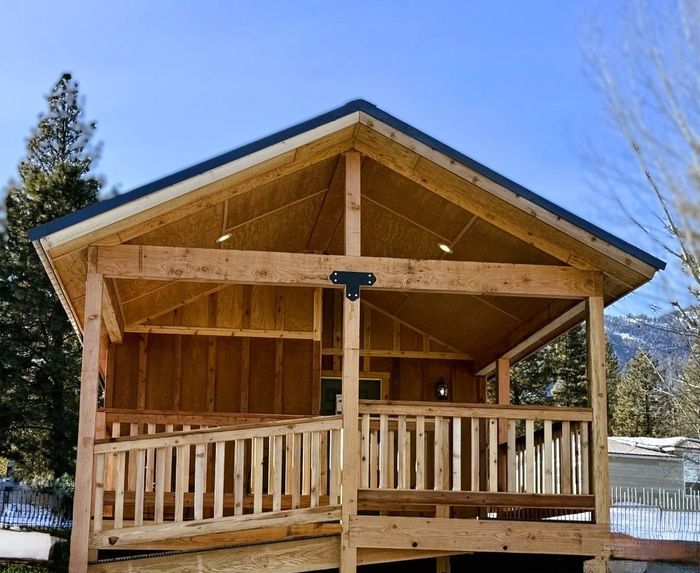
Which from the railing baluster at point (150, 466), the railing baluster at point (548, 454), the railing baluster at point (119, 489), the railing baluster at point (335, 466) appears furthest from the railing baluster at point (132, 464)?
the railing baluster at point (548, 454)

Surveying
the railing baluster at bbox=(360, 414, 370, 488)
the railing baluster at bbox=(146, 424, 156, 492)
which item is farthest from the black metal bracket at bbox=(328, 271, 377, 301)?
the railing baluster at bbox=(146, 424, 156, 492)

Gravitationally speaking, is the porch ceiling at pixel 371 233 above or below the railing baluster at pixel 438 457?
above

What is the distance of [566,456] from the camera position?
393 inches

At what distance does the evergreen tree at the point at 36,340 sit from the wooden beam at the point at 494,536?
57.8 feet

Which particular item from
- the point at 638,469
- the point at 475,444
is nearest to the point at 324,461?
the point at 475,444

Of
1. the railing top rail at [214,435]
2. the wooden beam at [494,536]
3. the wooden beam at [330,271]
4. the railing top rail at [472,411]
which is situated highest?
the wooden beam at [330,271]

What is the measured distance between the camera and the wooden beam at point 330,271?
31.6ft

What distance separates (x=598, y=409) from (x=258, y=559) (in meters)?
3.61

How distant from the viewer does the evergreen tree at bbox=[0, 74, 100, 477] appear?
25484 mm

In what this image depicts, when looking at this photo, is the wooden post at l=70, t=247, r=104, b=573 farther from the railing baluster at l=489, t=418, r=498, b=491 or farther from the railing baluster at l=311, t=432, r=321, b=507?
the railing baluster at l=489, t=418, r=498, b=491

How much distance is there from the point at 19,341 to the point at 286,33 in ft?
36.6

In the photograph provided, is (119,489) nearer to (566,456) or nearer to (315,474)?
(315,474)

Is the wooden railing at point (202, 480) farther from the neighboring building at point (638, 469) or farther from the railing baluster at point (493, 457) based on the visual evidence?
the neighboring building at point (638, 469)

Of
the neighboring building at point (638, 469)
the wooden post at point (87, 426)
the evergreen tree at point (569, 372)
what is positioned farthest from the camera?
the evergreen tree at point (569, 372)
